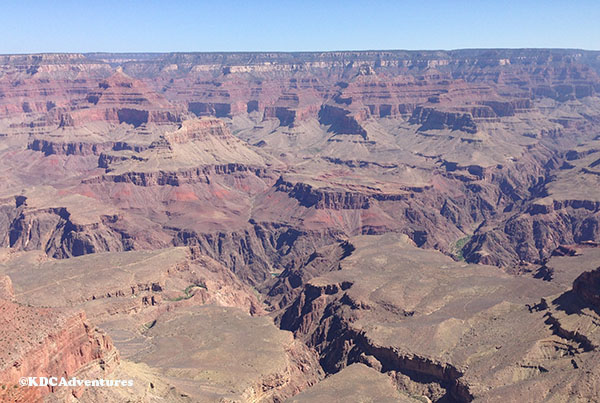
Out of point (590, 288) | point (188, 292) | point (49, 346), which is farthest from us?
point (188, 292)

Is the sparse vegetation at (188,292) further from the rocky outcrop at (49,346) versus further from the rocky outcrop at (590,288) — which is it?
the rocky outcrop at (590,288)

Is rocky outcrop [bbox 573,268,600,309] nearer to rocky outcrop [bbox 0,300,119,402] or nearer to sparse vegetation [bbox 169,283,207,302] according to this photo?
rocky outcrop [bbox 0,300,119,402]

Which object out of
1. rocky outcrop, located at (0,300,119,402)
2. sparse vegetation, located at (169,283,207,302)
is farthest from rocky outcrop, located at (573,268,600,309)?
sparse vegetation, located at (169,283,207,302)

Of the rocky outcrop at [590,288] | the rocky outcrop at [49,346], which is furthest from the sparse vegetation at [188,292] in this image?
the rocky outcrop at [590,288]

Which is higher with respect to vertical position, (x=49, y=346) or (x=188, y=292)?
(x=49, y=346)

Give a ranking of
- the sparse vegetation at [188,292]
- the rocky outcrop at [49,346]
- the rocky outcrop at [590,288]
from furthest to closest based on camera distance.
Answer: the sparse vegetation at [188,292] < the rocky outcrop at [590,288] < the rocky outcrop at [49,346]

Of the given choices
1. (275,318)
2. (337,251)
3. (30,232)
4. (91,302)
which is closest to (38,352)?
(91,302)

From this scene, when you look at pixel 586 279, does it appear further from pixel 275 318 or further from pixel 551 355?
pixel 275 318

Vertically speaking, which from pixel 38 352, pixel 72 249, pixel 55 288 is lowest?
pixel 72 249

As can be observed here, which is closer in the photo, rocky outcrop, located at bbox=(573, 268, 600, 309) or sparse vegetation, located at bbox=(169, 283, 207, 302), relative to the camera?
rocky outcrop, located at bbox=(573, 268, 600, 309)

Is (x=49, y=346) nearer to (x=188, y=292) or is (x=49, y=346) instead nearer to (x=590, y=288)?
(x=188, y=292)

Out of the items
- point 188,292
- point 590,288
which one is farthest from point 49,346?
point 590,288
